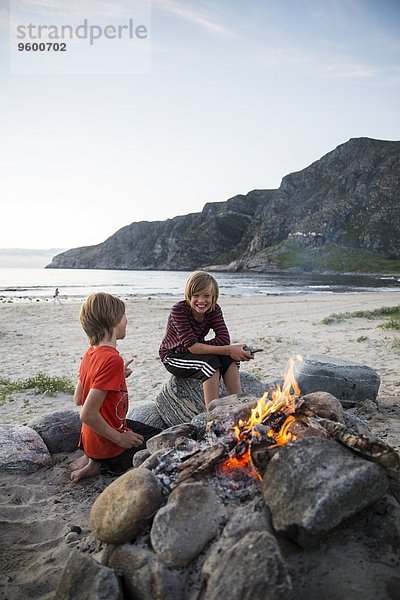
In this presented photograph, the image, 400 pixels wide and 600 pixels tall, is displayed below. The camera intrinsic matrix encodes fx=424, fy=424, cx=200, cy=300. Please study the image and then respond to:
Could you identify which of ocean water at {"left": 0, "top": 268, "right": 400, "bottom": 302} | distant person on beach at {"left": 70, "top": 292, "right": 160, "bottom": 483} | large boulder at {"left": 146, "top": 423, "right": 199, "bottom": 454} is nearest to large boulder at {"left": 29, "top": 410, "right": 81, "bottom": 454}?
distant person on beach at {"left": 70, "top": 292, "right": 160, "bottom": 483}

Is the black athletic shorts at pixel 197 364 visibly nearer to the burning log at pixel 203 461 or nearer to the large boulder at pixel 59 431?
the large boulder at pixel 59 431

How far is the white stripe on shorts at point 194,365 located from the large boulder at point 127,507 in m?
2.27

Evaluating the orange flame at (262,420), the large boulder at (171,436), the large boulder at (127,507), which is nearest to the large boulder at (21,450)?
the large boulder at (171,436)

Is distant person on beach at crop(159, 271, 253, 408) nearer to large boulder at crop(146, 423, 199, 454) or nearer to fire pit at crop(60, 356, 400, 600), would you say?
large boulder at crop(146, 423, 199, 454)

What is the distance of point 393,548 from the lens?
8.78 ft

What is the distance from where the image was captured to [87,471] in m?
4.80

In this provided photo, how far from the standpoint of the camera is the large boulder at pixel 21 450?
505 cm

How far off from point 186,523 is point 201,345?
2814 mm

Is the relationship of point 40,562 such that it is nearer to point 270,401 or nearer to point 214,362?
point 270,401

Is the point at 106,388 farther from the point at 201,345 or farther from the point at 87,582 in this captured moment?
the point at 87,582

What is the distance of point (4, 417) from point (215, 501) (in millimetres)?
5742

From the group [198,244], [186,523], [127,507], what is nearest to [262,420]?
[186,523]

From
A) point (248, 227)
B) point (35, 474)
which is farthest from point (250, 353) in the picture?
point (248, 227)

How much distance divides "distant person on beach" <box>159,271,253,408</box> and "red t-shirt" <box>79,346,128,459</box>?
1.13m
